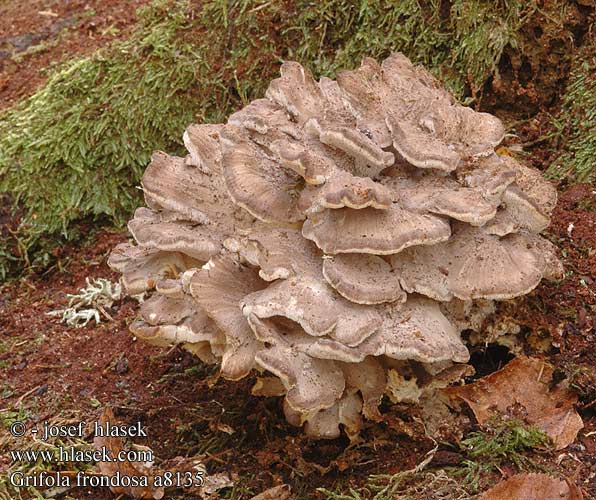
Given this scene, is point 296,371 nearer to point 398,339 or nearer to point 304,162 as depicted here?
point 398,339

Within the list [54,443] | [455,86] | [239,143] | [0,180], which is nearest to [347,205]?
[239,143]

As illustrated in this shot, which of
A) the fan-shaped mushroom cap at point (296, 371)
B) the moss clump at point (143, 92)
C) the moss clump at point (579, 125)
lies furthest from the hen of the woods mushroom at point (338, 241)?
the moss clump at point (143, 92)

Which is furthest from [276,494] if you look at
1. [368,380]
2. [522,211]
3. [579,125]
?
[579,125]

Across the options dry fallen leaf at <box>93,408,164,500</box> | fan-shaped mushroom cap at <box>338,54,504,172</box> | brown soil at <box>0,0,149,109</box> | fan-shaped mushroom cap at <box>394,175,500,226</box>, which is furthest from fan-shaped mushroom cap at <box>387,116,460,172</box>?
→ brown soil at <box>0,0,149,109</box>

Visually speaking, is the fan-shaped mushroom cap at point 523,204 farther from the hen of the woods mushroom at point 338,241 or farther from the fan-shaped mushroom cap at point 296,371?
the fan-shaped mushroom cap at point 296,371

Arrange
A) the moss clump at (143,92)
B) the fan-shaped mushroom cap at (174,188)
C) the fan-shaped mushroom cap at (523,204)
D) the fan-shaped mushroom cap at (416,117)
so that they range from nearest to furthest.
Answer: the fan-shaped mushroom cap at (416,117), the fan-shaped mushroom cap at (523,204), the fan-shaped mushroom cap at (174,188), the moss clump at (143,92)

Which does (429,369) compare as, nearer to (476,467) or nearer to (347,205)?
(476,467)
